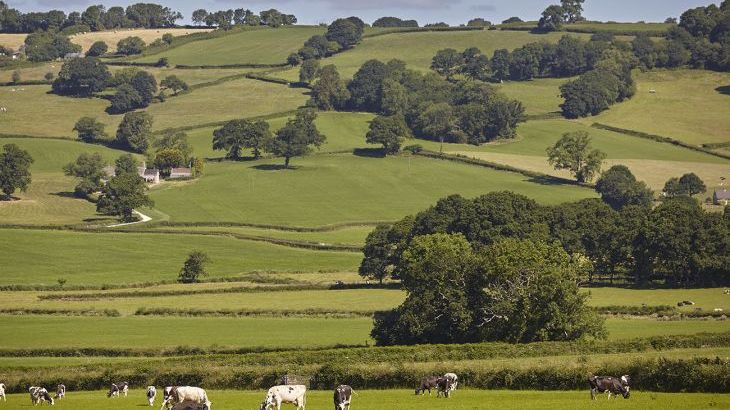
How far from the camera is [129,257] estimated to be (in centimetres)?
13975

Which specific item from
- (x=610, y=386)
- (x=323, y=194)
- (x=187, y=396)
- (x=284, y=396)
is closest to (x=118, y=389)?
(x=187, y=396)

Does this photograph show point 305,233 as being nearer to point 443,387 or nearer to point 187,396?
point 443,387

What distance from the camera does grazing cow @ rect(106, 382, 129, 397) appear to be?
63.2m

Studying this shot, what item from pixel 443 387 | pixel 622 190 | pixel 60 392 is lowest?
pixel 622 190

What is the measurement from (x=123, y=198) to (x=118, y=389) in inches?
4043

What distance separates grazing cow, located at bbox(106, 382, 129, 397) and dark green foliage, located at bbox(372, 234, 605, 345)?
23.8m

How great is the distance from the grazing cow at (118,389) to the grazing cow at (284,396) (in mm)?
12066

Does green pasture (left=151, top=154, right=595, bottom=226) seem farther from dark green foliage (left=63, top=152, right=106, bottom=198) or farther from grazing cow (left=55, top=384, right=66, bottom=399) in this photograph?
grazing cow (left=55, top=384, right=66, bottom=399)

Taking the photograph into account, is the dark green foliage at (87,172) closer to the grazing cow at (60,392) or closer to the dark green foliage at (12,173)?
the dark green foliage at (12,173)

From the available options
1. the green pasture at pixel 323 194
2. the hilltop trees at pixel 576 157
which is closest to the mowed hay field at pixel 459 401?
the green pasture at pixel 323 194

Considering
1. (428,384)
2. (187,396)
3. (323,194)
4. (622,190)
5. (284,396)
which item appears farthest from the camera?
(323,194)

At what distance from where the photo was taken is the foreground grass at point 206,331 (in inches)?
3388

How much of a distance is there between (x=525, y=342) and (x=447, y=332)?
597 centimetres

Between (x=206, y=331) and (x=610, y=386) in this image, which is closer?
(x=610, y=386)
